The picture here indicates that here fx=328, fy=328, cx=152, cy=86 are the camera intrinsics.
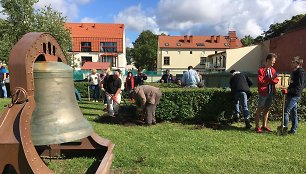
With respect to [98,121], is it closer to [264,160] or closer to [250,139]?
[250,139]

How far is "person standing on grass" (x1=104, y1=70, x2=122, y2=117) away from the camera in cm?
1045

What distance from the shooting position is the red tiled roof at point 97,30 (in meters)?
61.2

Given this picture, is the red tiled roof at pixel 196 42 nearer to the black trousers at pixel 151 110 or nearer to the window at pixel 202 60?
the window at pixel 202 60

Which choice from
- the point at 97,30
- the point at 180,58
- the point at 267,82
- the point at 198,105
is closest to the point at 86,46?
the point at 97,30

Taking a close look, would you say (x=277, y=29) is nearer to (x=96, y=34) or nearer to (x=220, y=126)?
(x=96, y=34)

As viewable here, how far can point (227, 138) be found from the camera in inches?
298

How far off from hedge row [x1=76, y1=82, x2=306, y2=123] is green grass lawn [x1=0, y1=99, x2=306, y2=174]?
823mm

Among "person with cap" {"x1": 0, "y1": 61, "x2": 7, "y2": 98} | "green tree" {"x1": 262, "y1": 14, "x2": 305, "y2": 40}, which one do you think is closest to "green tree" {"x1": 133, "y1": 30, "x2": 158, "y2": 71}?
"green tree" {"x1": 262, "y1": 14, "x2": 305, "y2": 40}

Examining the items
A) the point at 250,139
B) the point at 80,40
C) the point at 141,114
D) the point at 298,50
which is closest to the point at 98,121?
the point at 141,114

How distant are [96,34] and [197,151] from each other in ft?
189

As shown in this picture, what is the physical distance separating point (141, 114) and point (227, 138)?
2954 millimetres

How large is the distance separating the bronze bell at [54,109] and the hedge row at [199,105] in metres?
5.72

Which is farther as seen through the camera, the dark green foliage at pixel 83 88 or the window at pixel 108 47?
the window at pixel 108 47

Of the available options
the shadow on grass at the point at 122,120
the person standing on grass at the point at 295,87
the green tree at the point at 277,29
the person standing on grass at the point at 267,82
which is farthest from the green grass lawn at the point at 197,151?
the green tree at the point at 277,29
